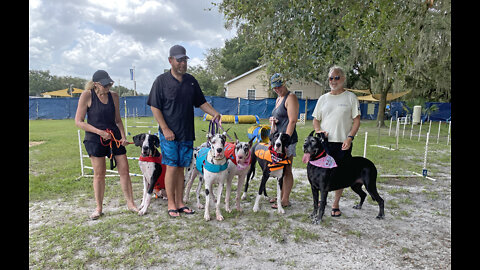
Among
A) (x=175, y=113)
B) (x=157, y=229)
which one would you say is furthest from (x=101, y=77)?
(x=157, y=229)

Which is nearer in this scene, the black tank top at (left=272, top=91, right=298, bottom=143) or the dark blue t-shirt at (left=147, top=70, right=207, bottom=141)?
the dark blue t-shirt at (left=147, top=70, right=207, bottom=141)

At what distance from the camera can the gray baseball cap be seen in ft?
11.9

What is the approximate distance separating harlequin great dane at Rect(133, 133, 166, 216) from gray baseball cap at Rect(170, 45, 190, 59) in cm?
121

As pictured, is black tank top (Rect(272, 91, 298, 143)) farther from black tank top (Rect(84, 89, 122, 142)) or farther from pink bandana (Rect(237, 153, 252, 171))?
black tank top (Rect(84, 89, 122, 142))

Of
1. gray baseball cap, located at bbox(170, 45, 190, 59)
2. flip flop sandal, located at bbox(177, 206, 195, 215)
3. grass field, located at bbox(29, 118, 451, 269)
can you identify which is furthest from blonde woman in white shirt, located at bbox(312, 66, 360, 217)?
flip flop sandal, located at bbox(177, 206, 195, 215)

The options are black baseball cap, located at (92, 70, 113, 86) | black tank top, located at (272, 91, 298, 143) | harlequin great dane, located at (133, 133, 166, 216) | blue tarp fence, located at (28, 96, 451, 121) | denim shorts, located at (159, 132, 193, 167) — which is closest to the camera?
black baseball cap, located at (92, 70, 113, 86)

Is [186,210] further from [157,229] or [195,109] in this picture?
[195,109]

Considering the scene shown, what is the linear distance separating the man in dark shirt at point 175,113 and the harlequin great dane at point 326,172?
1676 millimetres

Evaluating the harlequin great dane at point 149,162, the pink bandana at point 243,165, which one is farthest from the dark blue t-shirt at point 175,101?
the pink bandana at point 243,165

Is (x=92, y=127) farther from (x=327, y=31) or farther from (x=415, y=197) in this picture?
(x=415, y=197)

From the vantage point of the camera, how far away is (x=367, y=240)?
3264 millimetres

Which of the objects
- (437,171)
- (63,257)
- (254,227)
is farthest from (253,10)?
(437,171)

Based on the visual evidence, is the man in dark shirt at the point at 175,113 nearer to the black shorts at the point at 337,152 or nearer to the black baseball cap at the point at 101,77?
the black baseball cap at the point at 101,77

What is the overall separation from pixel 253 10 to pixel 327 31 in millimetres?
1524
